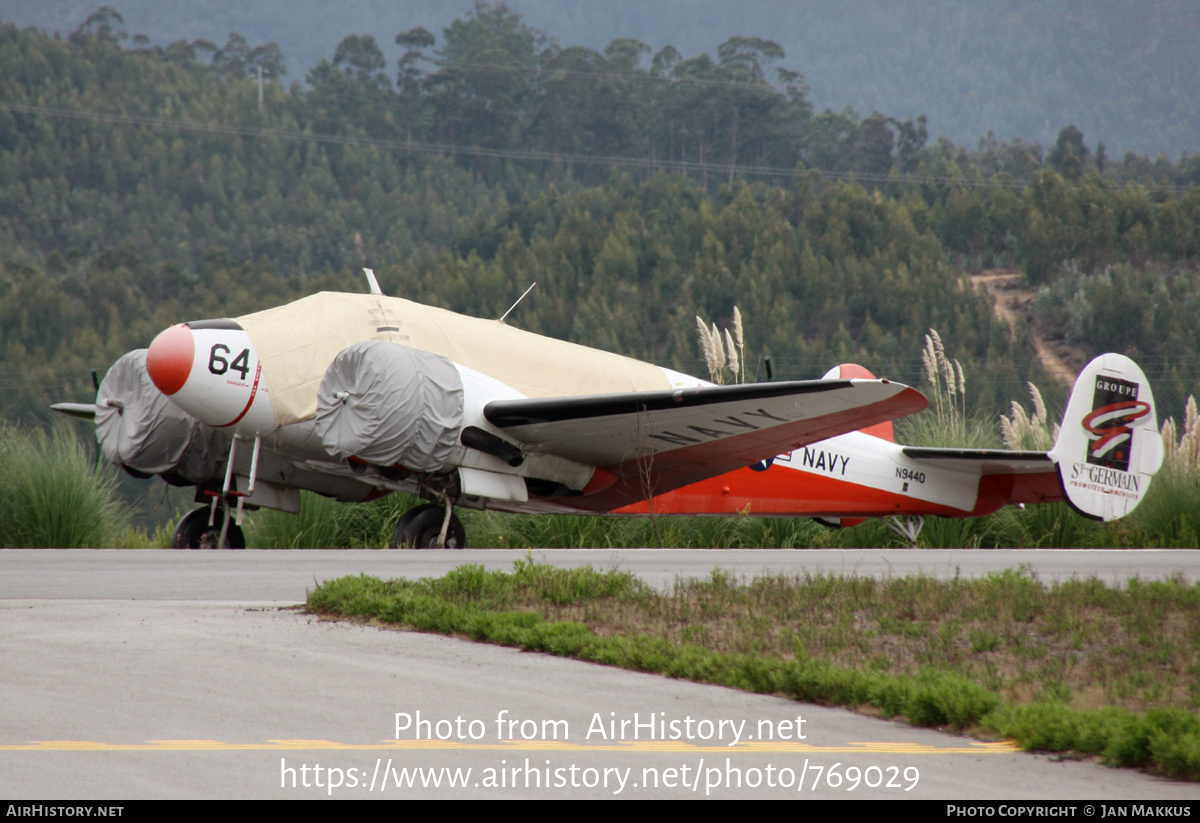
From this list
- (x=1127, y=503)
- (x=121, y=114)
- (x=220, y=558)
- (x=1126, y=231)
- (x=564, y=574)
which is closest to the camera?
(x=564, y=574)

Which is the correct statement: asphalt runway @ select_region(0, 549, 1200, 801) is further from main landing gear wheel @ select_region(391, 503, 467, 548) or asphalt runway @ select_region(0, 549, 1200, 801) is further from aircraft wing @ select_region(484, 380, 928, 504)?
aircraft wing @ select_region(484, 380, 928, 504)

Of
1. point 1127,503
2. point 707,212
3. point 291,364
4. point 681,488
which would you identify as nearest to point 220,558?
point 291,364

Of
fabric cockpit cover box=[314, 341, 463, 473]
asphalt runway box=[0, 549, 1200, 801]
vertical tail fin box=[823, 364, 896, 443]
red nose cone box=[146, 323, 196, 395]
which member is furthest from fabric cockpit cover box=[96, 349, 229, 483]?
vertical tail fin box=[823, 364, 896, 443]

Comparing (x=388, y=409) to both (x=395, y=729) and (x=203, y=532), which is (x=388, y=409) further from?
(x=395, y=729)

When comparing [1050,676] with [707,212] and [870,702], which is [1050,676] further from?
[707,212]

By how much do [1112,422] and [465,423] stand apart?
648 centimetres

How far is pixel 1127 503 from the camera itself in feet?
41.3

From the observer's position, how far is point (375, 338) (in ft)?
37.6

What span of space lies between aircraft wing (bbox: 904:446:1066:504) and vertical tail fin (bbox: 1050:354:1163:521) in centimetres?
92

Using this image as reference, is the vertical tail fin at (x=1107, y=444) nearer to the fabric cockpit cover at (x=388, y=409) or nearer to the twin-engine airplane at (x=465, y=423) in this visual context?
the twin-engine airplane at (x=465, y=423)

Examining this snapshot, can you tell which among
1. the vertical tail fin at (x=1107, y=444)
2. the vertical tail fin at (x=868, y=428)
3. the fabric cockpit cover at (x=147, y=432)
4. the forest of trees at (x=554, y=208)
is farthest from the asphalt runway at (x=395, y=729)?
the forest of trees at (x=554, y=208)

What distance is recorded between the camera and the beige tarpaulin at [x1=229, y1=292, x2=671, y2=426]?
444 inches
